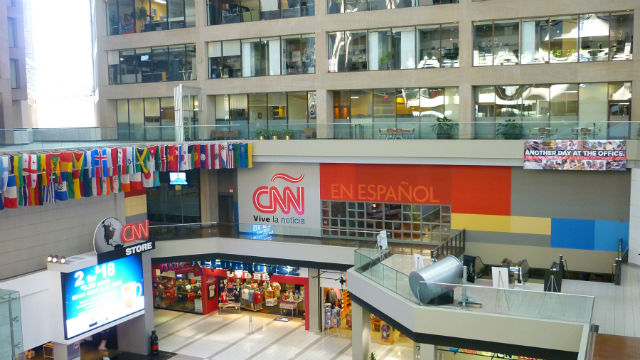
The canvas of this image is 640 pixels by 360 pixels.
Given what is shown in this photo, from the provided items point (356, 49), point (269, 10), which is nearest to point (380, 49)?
point (356, 49)

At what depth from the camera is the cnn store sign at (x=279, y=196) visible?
30156 mm

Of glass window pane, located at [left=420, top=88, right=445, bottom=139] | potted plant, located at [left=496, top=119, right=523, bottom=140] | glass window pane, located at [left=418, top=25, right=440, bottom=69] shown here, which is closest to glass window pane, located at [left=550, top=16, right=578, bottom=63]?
potted plant, located at [left=496, top=119, right=523, bottom=140]

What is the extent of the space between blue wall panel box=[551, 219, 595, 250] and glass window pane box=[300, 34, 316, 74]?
556 inches

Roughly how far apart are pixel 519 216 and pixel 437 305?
1011 cm

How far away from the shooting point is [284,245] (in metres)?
27.6

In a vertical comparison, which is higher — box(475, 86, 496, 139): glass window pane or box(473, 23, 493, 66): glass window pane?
box(473, 23, 493, 66): glass window pane

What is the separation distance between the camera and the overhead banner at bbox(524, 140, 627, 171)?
23.2 meters

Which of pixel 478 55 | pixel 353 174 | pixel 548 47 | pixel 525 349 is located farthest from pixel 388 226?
pixel 525 349

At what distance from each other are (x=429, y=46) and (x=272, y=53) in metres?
8.56

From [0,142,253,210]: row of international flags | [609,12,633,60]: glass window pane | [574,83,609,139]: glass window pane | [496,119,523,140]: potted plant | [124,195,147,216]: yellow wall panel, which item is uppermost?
[609,12,633,60]: glass window pane

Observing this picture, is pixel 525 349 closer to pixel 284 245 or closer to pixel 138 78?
pixel 284 245

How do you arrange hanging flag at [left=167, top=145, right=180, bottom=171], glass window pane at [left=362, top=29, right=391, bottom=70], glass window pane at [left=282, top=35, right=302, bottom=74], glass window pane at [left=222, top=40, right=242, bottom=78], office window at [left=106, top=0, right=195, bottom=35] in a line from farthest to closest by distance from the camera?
office window at [left=106, top=0, right=195, bottom=35], glass window pane at [left=222, top=40, right=242, bottom=78], glass window pane at [left=282, top=35, right=302, bottom=74], glass window pane at [left=362, top=29, right=391, bottom=70], hanging flag at [left=167, top=145, right=180, bottom=171]

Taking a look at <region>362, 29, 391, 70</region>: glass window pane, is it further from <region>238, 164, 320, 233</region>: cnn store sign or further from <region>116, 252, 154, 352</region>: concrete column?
<region>116, 252, 154, 352</region>: concrete column

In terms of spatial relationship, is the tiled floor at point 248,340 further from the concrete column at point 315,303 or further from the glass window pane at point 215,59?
the glass window pane at point 215,59
